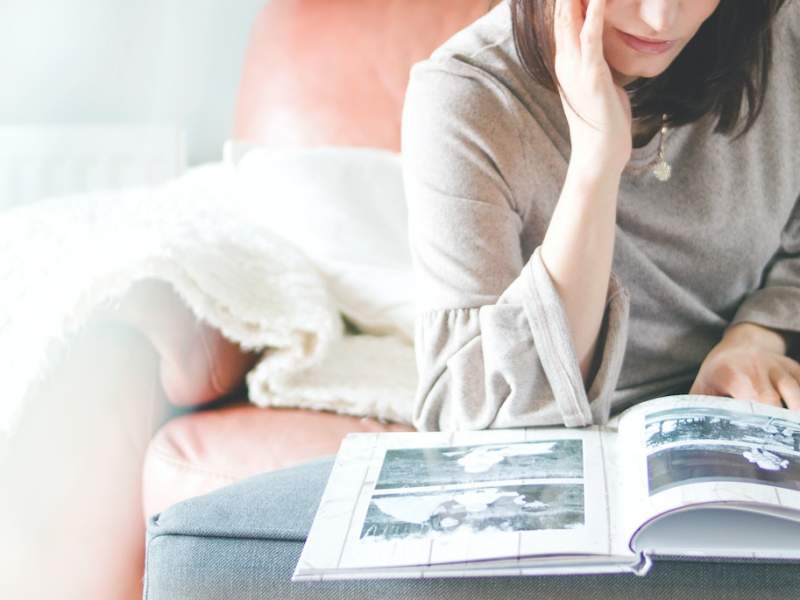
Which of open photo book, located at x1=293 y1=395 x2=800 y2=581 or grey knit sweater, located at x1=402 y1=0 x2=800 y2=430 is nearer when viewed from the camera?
open photo book, located at x1=293 y1=395 x2=800 y2=581

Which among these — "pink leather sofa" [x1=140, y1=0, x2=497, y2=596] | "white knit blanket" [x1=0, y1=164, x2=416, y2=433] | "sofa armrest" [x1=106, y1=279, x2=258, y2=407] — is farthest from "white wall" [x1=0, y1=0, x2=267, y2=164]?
"sofa armrest" [x1=106, y1=279, x2=258, y2=407]

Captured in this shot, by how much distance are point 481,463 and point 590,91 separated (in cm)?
35

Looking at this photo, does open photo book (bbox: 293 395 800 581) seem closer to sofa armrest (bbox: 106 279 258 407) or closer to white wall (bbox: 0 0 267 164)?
sofa armrest (bbox: 106 279 258 407)

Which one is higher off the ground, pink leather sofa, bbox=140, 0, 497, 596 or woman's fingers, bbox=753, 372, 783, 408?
pink leather sofa, bbox=140, 0, 497, 596

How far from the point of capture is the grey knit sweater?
996 mm

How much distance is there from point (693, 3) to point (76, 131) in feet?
5.71

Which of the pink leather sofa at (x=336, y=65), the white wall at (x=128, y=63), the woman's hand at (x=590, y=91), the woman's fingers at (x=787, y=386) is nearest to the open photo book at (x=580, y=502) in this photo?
the woman's fingers at (x=787, y=386)

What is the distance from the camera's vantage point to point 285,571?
844mm

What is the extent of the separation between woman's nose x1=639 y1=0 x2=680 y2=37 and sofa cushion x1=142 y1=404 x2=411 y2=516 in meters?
0.63

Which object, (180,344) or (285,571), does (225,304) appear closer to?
(180,344)

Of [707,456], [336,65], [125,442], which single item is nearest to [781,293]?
[707,456]

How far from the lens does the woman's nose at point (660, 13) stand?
0.97 m

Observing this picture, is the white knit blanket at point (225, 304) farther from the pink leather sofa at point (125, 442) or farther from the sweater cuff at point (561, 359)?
the sweater cuff at point (561, 359)

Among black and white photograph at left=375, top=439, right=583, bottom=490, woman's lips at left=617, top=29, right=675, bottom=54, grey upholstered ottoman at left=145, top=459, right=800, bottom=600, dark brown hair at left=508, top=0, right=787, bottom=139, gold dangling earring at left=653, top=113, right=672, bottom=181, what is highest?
woman's lips at left=617, top=29, right=675, bottom=54
